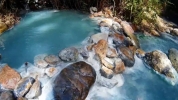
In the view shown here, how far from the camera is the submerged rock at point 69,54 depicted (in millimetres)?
4442

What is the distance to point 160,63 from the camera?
4.85 metres

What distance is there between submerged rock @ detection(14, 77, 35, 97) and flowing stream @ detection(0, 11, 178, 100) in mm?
578

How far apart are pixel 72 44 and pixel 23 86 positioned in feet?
4.99

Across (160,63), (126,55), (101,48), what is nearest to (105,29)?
(101,48)

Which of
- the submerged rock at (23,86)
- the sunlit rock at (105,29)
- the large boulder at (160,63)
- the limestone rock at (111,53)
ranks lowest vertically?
the large boulder at (160,63)

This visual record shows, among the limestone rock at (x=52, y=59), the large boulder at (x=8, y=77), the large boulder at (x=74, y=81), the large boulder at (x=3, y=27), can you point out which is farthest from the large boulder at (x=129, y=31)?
the large boulder at (x=3, y=27)

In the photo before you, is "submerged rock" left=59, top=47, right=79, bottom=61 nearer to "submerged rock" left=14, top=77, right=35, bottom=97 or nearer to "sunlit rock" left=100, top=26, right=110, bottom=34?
"submerged rock" left=14, top=77, right=35, bottom=97

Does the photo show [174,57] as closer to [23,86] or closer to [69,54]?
[69,54]

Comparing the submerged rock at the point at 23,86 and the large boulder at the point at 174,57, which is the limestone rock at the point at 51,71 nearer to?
the submerged rock at the point at 23,86

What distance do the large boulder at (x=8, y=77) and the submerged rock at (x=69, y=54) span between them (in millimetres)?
865

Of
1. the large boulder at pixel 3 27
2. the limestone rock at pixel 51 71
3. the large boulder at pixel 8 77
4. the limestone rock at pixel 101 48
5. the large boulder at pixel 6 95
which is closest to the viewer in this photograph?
the large boulder at pixel 6 95

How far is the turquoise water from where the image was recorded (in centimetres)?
471

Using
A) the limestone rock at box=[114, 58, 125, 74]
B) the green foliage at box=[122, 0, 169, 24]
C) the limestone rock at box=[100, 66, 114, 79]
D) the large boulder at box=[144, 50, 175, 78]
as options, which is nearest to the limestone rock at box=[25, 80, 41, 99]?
the limestone rock at box=[100, 66, 114, 79]

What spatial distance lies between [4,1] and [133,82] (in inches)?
141
